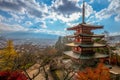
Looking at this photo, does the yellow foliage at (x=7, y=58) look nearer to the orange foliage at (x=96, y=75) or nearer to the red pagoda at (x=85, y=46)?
the red pagoda at (x=85, y=46)

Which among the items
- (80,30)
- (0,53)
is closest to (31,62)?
(0,53)

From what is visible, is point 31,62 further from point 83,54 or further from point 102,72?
point 102,72

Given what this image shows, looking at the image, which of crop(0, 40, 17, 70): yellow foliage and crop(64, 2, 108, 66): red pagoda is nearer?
crop(64, 2, 108, 66): red pagoda

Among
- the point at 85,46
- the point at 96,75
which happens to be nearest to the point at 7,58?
the point at 85,46

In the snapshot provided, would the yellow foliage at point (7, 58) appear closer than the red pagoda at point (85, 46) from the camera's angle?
No

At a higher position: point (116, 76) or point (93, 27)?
point (93, 27)

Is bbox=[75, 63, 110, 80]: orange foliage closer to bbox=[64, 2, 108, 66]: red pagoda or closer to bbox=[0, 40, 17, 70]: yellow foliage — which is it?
bbox=[64, 2, 108, 66]: red pagoda

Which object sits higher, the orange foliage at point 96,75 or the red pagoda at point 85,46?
the red pagoda at point 85,46

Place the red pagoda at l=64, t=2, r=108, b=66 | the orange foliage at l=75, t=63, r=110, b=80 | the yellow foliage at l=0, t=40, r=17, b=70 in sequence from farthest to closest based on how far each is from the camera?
the yellow foliage at l=0, t=40, r=17, b=70
the red pagoda at l=64, t=2, r=108, b=66
the orange foliage at l=75, t=63, r=110, b=80

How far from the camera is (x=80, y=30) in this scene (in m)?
23.0

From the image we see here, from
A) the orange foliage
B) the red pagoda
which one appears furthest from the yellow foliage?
the orange foliage

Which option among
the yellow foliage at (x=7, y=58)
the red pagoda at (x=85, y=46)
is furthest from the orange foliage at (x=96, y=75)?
the yellow foliage at (x=7, y=58)

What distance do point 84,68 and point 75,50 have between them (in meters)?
4.20

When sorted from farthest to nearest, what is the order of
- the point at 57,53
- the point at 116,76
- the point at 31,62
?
1. the point at 57,53
2. the point at 31,62
3. the point at 116,76
